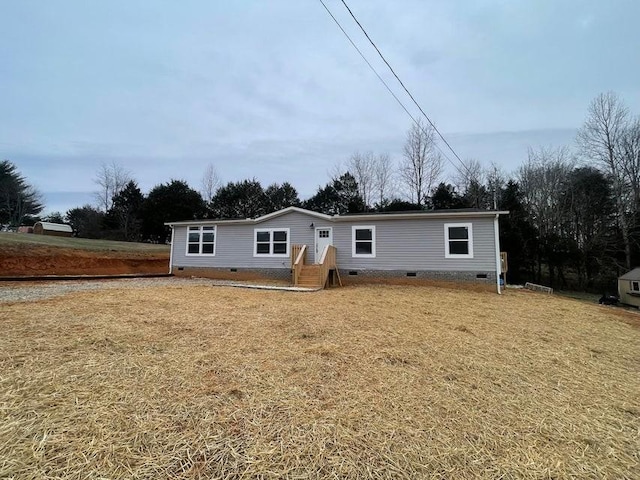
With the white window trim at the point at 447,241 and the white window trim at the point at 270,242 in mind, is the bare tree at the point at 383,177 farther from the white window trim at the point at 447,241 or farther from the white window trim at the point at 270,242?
the white window trim at the point at 447,241

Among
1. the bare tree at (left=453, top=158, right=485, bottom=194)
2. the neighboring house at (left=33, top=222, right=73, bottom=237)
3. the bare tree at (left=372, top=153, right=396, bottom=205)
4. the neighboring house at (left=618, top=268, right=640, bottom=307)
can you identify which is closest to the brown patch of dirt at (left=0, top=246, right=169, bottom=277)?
the neighboring house at (left=33, top=222, right=73, bottom=237)

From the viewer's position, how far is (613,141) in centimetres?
2009

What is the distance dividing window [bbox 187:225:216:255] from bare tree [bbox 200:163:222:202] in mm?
19017

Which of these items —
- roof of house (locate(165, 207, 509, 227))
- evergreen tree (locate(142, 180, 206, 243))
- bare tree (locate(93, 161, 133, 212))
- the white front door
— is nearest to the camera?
roof of house (locate(165, 207, 509, 227))

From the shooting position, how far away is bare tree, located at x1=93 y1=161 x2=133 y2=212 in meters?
33.9

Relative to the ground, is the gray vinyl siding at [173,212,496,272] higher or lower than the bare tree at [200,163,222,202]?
lower

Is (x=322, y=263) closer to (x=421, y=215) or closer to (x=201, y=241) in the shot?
(x=421, y=215)

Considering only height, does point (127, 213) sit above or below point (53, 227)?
above

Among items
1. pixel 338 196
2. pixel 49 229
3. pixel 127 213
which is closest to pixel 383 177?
pixel 338 196

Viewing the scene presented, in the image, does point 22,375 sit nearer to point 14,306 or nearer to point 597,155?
point 14,306

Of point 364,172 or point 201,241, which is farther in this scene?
point 364,172

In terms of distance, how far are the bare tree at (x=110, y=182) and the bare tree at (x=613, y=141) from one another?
42293 mm

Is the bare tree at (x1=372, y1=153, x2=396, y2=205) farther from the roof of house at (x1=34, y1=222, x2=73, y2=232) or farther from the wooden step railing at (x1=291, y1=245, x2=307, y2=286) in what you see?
the roof of house at (x1=34, y1=222, x2=73, y2=232)

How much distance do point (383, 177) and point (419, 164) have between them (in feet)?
11.8
